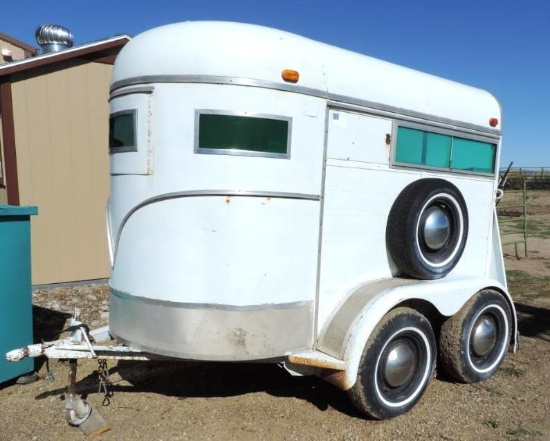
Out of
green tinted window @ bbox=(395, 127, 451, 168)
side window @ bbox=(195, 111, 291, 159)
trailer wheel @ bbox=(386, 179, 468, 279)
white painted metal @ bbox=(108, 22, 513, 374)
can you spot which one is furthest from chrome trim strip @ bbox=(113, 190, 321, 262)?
A: green tinted window @ bbox=(395, 127, 451, 168)

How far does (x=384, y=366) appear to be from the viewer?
11.3 feet

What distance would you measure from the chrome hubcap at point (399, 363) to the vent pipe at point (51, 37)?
7.80 meters

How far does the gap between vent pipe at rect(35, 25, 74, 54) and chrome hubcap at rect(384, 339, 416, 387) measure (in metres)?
7.80

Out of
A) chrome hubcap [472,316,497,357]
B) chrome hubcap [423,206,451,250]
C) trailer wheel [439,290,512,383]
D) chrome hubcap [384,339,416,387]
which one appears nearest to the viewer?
chrome hubcap [384,339,416,387]

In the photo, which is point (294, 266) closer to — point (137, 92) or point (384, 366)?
point (384, 366)

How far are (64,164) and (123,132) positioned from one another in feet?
15.1

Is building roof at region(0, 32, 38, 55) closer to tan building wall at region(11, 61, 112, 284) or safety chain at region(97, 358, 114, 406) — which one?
tan building wall at region(11, 61, 112, 284)

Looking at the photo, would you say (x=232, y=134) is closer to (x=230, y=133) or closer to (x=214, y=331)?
(x=230, y=133)

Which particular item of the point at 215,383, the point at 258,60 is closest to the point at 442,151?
the point at 258,60

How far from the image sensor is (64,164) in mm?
7328

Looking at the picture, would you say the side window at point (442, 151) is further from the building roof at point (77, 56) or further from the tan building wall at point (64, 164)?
the building roof at point (77, 56)

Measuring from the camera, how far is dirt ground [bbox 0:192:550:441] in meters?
3.33

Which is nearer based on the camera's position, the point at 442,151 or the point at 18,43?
the point at 442,151

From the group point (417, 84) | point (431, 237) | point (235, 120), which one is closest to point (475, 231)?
point (431, 237)
